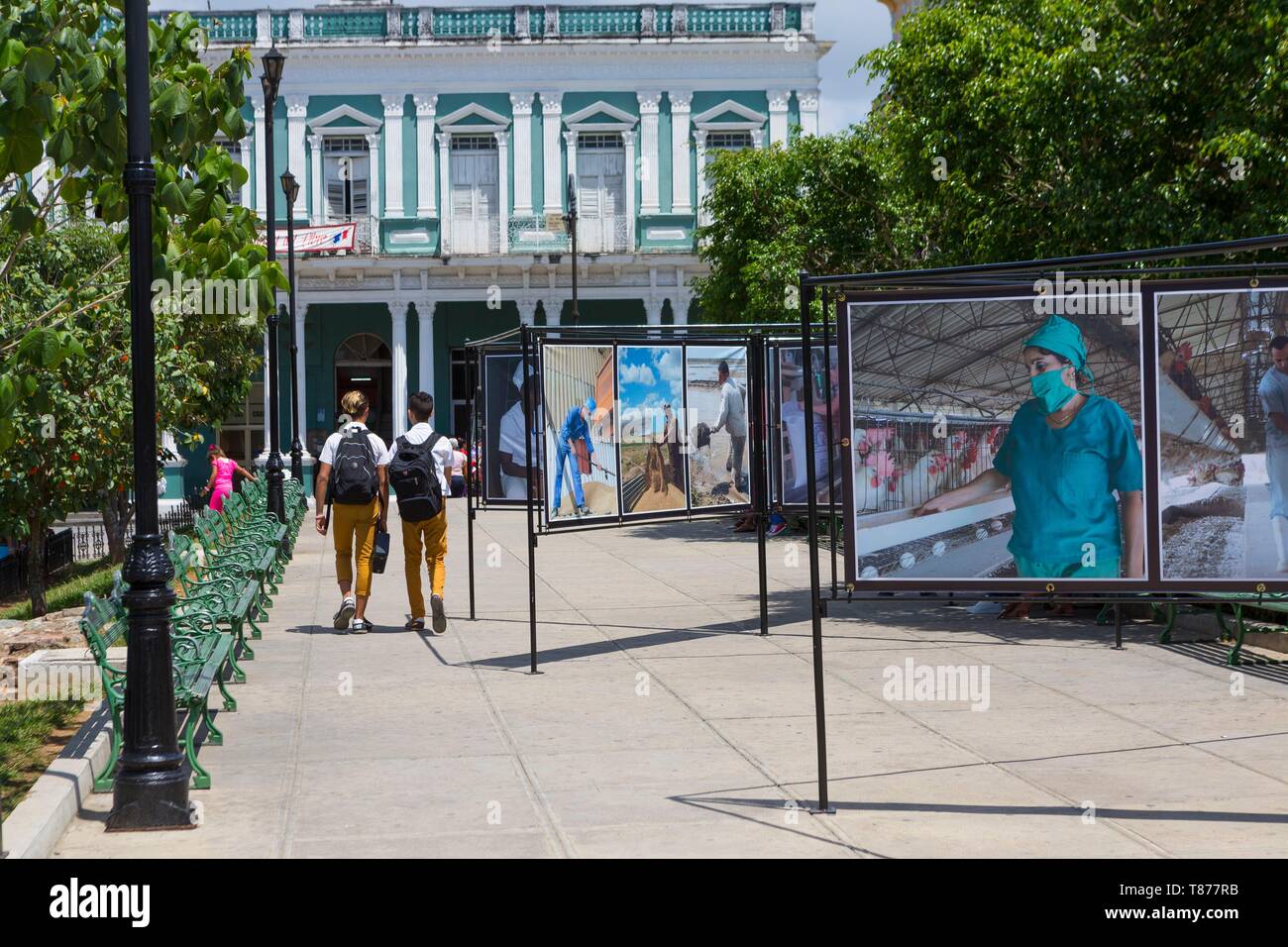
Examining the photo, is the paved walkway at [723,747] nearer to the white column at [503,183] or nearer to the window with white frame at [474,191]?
the white column at [503,183]

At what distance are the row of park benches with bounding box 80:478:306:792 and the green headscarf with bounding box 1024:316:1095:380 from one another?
4302mm

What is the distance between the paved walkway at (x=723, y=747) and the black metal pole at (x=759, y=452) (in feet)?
1.69

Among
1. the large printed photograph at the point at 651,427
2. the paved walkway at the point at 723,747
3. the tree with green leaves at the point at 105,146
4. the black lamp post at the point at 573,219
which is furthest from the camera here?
the black lamp post at the point at 573,219

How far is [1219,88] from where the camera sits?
496 inches

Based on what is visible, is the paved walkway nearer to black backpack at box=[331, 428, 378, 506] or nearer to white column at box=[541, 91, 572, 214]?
black backpack at box=[331, 428, 378, 506]

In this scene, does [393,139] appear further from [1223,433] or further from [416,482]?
[1223,433]

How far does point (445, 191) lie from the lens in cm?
4231

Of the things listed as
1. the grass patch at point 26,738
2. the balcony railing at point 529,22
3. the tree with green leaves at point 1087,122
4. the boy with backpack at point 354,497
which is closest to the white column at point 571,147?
the balcony railing at point 529,22

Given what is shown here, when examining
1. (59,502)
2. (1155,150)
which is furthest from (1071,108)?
(59,502)

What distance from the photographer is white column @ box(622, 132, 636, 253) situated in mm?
42188

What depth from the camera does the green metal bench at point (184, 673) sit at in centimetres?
762

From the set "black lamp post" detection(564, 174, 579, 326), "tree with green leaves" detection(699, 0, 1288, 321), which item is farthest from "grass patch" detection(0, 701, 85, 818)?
"black lamp post" detection(564, 174, 579, 326)

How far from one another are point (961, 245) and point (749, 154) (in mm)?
12138

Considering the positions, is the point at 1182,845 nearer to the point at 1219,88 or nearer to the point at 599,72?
the point at 1219,88
